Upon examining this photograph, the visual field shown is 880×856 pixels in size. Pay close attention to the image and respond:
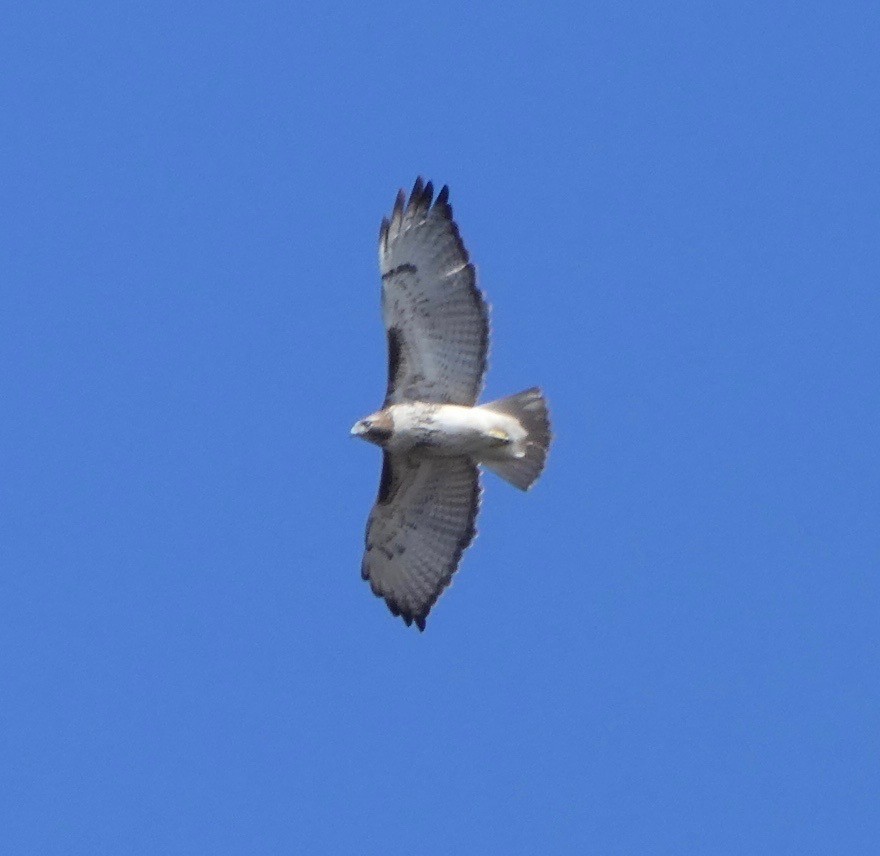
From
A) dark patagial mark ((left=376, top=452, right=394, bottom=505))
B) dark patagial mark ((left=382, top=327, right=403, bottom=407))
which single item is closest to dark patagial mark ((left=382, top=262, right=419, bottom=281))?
dark patagial mark ((left=382, top=327, right=403, bottom=407))

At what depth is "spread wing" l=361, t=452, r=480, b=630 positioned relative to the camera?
15.3 metres

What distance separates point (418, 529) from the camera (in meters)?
15.5

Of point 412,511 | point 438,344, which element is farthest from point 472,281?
point 412,511

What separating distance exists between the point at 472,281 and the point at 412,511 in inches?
66.0

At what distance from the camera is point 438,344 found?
48.5 feet

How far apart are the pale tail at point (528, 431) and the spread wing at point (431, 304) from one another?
0.79ft

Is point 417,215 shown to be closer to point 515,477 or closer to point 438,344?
point 438,344

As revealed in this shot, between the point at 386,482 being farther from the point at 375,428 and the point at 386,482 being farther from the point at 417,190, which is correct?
the point at 417,190

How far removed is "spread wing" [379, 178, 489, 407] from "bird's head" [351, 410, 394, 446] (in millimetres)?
188

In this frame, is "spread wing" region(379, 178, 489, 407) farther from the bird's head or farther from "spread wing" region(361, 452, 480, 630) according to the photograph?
"spread wing" region(361, 452, 480, 630)

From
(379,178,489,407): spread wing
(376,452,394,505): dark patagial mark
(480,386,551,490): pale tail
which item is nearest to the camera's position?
(379,178,489,407): spread wing

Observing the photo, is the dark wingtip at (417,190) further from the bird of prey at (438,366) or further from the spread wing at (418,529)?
the spread wing at (418,529)

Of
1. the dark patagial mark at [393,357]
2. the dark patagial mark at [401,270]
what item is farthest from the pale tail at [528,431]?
the dark patagial mark at [401,270]

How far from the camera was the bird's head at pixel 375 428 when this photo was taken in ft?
48.4
